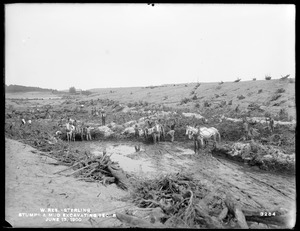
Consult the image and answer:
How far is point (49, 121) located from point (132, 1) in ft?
17.6

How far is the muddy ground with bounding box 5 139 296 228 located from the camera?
202 inches

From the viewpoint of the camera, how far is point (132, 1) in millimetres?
5406

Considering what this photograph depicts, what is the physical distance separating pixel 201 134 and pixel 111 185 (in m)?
3.90

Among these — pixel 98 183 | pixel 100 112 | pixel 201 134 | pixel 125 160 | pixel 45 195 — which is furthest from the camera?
pixel 100 112

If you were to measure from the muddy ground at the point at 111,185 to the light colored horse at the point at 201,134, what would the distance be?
0.44m

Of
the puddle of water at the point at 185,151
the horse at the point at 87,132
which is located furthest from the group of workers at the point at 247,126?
the horse at the point at 87,132

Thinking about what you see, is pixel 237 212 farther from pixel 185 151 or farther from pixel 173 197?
pixel 185 151

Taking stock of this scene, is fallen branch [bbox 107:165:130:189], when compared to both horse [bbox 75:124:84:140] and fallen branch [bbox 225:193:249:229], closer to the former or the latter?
horse [bbox 75:124:84:140]

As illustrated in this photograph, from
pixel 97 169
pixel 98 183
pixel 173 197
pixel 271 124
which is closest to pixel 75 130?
pixel 97 169

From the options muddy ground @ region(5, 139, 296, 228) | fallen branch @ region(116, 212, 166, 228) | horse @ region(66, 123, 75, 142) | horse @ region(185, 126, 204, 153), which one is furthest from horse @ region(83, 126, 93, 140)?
fallen branch @ region(116, 212, 166, 228)

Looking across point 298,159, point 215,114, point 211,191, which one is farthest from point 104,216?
point 215,114

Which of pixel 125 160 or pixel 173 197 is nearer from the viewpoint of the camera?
pixel 173 197

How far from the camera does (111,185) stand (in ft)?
20.6

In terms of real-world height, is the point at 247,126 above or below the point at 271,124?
below
